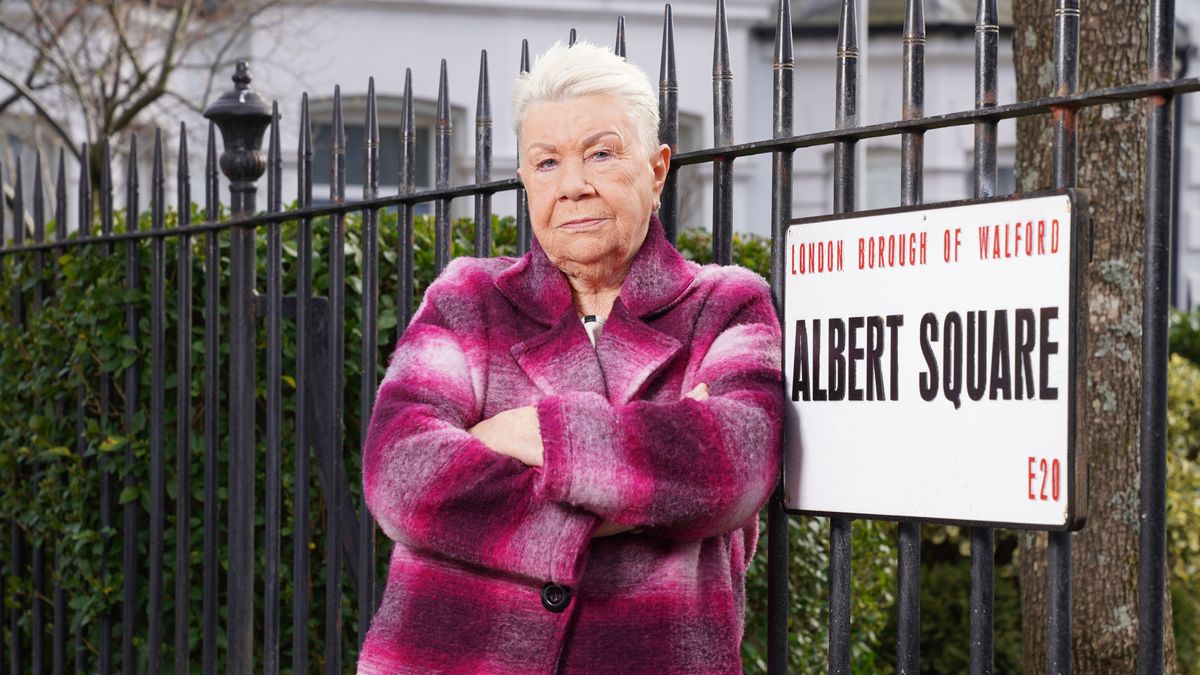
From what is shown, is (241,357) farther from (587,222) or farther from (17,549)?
(587,222)

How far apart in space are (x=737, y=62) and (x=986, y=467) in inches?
474

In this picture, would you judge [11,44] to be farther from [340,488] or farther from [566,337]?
[566,337]

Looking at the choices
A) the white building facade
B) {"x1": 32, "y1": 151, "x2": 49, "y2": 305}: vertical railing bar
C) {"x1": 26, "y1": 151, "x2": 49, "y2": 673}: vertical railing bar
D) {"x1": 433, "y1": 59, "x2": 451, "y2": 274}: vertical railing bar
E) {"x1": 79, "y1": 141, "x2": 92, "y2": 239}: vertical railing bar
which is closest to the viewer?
{"x1": 433, "y1": 59, "x2": 451, "y2": 274}: vertical railing bar

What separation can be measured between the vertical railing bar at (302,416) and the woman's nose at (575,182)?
4.59ft

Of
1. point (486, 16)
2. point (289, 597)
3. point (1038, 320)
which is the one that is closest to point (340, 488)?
point (289, 597)

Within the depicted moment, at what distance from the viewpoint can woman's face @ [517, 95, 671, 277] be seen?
8.26 ft

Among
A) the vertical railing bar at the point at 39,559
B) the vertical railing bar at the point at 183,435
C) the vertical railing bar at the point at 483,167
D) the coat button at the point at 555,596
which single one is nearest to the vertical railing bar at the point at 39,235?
the vertical railing bar at the point at 39,559

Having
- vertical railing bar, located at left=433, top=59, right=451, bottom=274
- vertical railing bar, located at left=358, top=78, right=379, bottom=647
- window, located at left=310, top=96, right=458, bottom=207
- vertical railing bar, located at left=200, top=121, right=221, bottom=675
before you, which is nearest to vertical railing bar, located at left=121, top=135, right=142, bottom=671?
vertical railing bar, located at left=200, top=121, right=221, bottom=675

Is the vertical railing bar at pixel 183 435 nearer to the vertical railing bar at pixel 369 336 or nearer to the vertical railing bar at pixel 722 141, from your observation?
the vertical railing bar at pixel 369 336

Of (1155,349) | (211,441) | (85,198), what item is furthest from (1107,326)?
(85,198)

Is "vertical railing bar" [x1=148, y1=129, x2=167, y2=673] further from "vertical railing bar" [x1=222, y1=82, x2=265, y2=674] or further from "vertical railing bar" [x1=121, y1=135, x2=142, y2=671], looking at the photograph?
"vertical railing bar" [x1=222, y1=82, x2=265, y2=674]

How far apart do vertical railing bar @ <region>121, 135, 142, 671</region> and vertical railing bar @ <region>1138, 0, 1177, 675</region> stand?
10.2ft

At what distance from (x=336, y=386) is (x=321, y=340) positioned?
0.21m

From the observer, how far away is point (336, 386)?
3.74 metres
